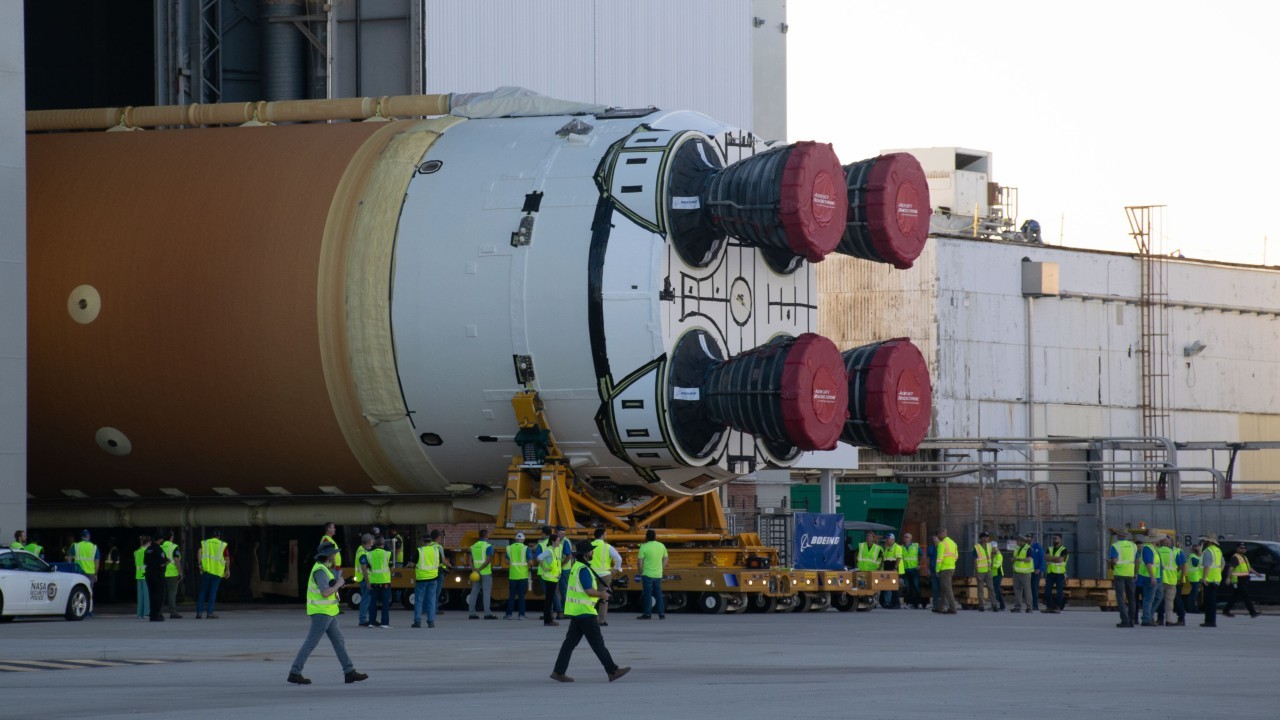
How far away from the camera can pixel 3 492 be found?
28.2 metres

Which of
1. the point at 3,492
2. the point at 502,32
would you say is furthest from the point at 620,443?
the point at 502,32

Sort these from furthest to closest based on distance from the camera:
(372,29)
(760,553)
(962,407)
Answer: (962,407), (372,29), (760,553)

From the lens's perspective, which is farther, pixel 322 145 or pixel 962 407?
pixel 962 407

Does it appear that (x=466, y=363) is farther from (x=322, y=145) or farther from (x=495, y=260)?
(x=322, y=145)

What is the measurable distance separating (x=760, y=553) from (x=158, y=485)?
33.9ft

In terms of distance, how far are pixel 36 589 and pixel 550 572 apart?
755 cm

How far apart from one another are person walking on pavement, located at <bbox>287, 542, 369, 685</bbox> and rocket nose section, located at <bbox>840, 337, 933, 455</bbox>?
13118mm

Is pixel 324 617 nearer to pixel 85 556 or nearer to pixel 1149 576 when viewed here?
pixel 85 556

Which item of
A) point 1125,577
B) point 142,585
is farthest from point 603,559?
point 142,585

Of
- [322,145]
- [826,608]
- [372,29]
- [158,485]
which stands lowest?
[826,608]

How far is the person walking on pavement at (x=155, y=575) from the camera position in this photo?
1123 inches

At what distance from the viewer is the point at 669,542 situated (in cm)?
3014

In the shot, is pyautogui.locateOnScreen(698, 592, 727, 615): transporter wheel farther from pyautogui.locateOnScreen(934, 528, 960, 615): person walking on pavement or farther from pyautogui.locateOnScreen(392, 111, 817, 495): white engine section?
pyautogui.locateOnScreen(934, 528, 960, 615): person walking on pavement

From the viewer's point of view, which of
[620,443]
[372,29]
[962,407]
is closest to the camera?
[620,443]
